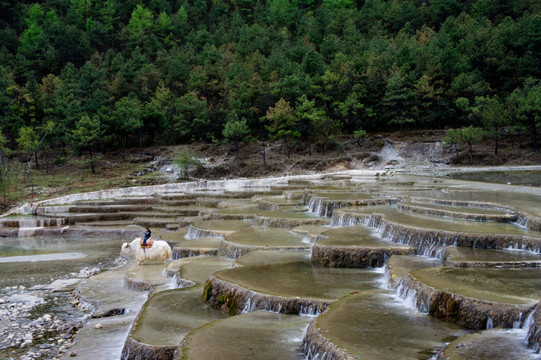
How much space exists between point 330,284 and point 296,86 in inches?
2045

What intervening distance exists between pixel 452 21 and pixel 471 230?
234 feet

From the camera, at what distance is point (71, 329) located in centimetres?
1242

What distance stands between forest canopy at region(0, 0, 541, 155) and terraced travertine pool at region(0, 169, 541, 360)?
35330 millimetres

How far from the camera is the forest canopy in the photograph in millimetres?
58656

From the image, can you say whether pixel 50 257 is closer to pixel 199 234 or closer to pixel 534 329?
pixel 199 234

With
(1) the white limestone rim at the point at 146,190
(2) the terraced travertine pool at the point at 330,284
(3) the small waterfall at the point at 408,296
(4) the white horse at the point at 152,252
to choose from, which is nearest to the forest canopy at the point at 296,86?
(1) the white limestone rim at the point at 146,190

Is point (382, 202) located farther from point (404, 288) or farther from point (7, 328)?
point (7, 328)

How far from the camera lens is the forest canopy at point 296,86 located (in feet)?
192

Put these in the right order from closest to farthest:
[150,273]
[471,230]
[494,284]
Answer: [494,284] < [471,230] < [150,273]

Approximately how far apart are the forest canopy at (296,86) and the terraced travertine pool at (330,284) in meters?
35.3

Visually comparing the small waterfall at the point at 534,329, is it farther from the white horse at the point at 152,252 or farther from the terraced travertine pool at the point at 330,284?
the white horse at the point at 152,252

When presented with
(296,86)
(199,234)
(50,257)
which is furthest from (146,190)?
(296,86)

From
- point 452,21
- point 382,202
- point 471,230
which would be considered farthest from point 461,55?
point 471,230

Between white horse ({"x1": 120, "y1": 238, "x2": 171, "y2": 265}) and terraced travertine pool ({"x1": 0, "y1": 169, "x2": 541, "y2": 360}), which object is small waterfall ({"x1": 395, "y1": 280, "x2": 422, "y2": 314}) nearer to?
terraced travertine pool ({"x1": 0, "y1": 169, "x2": 541, "y2": 360})
